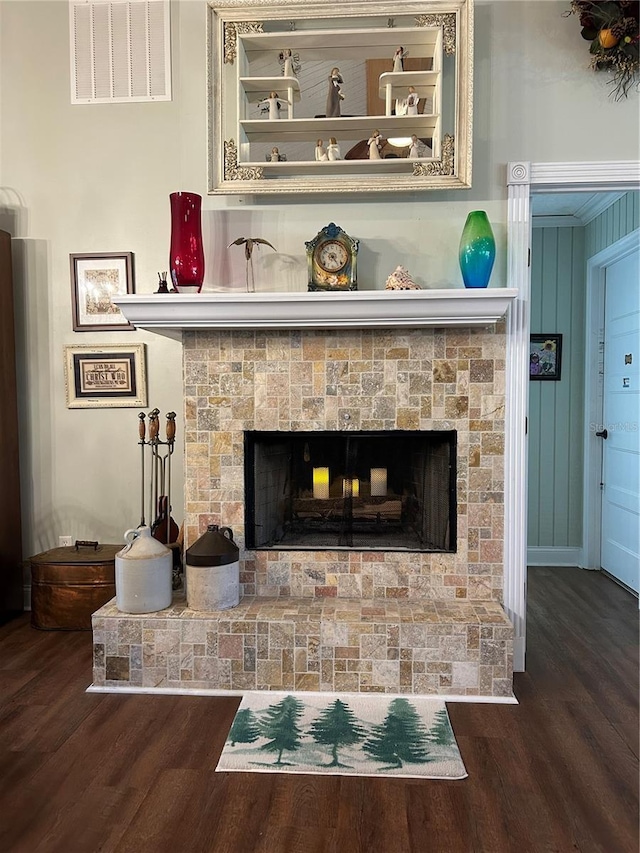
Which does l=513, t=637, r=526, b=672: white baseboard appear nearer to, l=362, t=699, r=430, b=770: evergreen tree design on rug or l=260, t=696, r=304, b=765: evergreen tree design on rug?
l=362, t=699, r=430, b=770: evergreen tree design on rug

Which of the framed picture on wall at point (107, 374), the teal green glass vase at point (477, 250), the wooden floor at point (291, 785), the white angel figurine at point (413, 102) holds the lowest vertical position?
the wooden floor at point (291, 785)

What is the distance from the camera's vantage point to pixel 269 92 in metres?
2.54

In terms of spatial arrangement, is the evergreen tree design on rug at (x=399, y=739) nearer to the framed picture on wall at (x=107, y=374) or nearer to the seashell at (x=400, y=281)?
the seashell at (x=400, y=281)

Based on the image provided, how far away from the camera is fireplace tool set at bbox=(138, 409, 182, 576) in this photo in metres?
2.85

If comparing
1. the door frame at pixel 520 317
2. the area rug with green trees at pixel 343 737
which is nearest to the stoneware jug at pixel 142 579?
the area rug with green trees at pixel 343 737

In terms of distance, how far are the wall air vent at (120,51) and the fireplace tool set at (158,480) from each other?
1548 millimetres

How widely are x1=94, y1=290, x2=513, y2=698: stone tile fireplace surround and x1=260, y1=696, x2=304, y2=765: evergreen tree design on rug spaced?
114mm

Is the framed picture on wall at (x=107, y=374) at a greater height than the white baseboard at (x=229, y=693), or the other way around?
the framed picture on wall at (x=107, y=374)

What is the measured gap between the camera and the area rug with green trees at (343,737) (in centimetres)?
185

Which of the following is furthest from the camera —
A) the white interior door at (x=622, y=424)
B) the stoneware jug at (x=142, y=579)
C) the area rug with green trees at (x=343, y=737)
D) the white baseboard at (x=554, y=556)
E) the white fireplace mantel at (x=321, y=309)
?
A: the white baseboard at (x=554, y=556)

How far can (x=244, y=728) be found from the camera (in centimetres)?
206

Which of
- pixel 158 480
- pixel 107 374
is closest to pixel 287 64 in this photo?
pixel 107 374

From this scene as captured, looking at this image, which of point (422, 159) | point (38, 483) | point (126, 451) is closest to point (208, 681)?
point (126, 451)

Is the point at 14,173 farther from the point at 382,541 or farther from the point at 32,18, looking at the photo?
the point at 382,541
